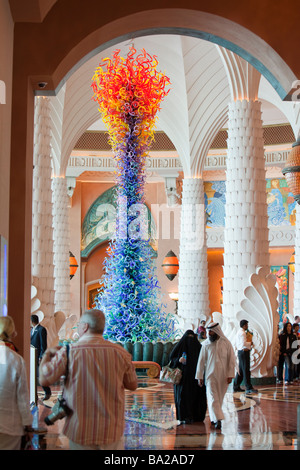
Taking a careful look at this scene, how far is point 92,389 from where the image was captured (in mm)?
3717

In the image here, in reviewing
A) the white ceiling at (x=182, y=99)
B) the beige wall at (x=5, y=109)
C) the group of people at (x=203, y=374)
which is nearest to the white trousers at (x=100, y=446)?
the beige wall at (x=5, y=109)

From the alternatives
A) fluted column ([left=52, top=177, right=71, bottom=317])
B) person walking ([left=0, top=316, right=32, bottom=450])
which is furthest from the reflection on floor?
fluted column ([left=52, top=177, right=71, bottom=317])

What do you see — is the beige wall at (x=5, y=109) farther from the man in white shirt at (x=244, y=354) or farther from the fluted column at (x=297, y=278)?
the fluted column at (x=297, y=278)

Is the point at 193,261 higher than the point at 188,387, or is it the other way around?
the point at 193,261

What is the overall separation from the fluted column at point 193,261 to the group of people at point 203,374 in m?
9.76

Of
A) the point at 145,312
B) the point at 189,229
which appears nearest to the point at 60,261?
the point at 189,229

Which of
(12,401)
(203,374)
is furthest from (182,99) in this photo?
(12,401)

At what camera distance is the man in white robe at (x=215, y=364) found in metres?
7.54

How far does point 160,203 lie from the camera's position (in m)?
23.9

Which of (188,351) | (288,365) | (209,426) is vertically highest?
(188,351)

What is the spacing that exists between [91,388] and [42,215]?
9.31 metres

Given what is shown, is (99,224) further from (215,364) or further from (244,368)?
(215,364)

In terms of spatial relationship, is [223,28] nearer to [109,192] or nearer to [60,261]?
[60,261]
